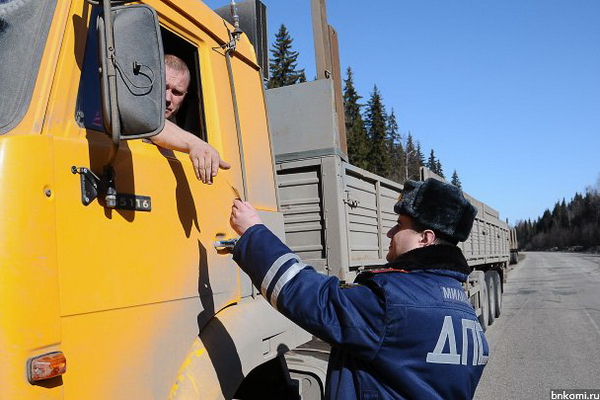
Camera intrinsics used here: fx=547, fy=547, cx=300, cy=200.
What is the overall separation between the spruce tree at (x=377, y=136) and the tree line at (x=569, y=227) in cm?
4499

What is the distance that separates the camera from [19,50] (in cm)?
169

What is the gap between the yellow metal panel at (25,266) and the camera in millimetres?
1383

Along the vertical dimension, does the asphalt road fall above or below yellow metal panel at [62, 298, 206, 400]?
below

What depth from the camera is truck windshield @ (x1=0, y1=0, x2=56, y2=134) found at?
162 centimetres

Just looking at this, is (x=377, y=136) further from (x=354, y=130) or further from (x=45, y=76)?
(x=45, y=76)

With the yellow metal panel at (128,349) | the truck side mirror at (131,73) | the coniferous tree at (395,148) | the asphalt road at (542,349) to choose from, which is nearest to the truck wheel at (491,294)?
the asphalt road at (542,349)

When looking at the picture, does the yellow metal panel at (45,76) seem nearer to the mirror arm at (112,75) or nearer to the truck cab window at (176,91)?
the truck cab window at (176,91)

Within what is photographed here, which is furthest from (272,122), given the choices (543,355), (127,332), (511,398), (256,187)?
(543,355)

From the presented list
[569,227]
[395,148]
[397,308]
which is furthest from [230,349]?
[569,227]

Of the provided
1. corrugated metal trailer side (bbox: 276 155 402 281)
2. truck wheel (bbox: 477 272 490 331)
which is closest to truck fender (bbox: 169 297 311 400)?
corrugated metal trailer side (bbox: 276 155 402 281)

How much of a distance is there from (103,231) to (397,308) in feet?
3.09

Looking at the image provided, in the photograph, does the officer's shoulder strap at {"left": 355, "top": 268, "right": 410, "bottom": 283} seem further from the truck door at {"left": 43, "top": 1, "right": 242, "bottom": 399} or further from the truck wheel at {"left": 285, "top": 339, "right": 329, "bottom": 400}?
the truck wheel at {"left": 285, "top": 339, "right": 329, "bottom": 400}

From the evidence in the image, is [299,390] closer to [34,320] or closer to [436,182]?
[436,182]

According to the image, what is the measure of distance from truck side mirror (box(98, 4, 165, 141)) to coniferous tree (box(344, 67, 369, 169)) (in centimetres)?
4596
